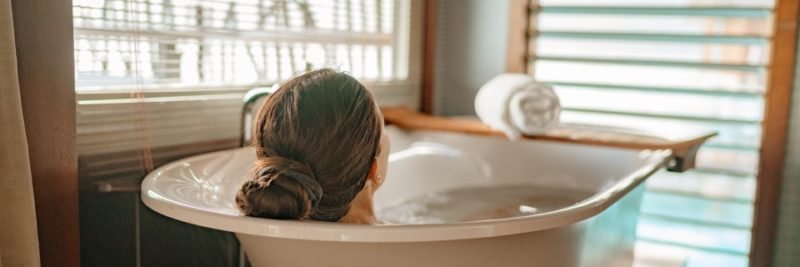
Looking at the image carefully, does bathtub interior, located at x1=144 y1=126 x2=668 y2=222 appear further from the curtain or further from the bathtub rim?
the curtain

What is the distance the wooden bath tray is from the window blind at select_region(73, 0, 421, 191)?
30cm

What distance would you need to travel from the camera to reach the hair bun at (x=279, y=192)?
4.25 feet

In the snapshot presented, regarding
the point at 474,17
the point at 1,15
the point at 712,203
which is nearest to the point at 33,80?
the point at 1,15

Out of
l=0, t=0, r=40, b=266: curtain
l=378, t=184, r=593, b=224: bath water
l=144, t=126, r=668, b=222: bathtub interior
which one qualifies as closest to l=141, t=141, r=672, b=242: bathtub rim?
l=0, t=0, r=40, b=266: curtain

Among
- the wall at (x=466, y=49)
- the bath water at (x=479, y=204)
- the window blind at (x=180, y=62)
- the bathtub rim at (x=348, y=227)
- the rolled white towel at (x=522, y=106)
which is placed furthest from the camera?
the wall at (x=466, y=49)

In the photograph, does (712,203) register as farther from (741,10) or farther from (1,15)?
(1,15)

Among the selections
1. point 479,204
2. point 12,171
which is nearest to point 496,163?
point 479,204

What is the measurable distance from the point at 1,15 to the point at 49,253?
503 millimetres

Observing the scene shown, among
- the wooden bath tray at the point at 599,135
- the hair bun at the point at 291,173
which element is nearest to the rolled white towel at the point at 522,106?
the wooden bath tray at the point at 599,135

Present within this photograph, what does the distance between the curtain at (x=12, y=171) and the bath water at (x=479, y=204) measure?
3.52 ft

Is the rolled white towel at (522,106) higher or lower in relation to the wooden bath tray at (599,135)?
higher

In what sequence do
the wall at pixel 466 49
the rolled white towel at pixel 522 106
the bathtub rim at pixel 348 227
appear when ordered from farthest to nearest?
the wall at pixel 466 49, the rolled white towel at pixel 522 106, the bathtub rim at pixel 348 227

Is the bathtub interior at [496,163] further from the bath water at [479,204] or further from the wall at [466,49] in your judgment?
the wall at [466,49]

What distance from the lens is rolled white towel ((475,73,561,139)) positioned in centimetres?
263
